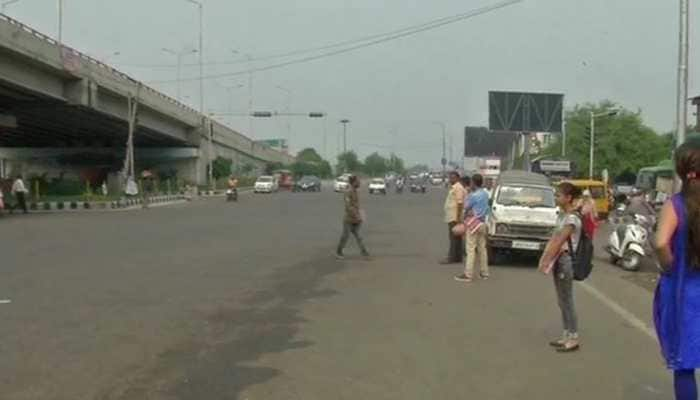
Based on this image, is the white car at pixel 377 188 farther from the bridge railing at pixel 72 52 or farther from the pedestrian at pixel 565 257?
the pedestrian at pixel 565 257

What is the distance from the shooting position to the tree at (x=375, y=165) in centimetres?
18025

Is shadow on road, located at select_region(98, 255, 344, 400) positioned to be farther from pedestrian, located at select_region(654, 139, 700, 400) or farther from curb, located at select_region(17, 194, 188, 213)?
curb, located at select_region(17, 194, 188, 213)

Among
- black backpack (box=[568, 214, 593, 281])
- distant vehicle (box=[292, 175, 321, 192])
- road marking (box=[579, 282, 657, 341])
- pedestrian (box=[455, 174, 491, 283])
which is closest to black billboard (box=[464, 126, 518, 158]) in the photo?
distant vehicle (box=[292, 175, 321, 192])

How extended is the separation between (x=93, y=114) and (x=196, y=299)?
43.4 m

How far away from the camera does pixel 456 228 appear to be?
48.5 feet

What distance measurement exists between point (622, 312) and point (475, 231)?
135 inches

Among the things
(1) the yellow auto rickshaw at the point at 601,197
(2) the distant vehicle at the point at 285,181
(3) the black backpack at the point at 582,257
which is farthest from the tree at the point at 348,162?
(3) the black backpack at the point at 582,257

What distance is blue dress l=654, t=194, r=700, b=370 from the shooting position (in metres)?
4.41

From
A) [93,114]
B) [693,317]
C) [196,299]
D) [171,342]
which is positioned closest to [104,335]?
[171,342]

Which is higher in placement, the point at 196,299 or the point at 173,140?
the point at 173,140

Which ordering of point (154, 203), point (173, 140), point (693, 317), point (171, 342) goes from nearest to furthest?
point (693, 317) → point (171, 342) → point (154, 203) → point (173, 140)

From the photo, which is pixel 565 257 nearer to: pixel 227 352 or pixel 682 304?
pixel 227 352

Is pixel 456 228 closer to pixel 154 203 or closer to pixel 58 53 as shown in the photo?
pixel 58 53

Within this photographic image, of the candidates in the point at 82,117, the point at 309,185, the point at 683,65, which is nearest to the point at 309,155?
the point at 309,185
